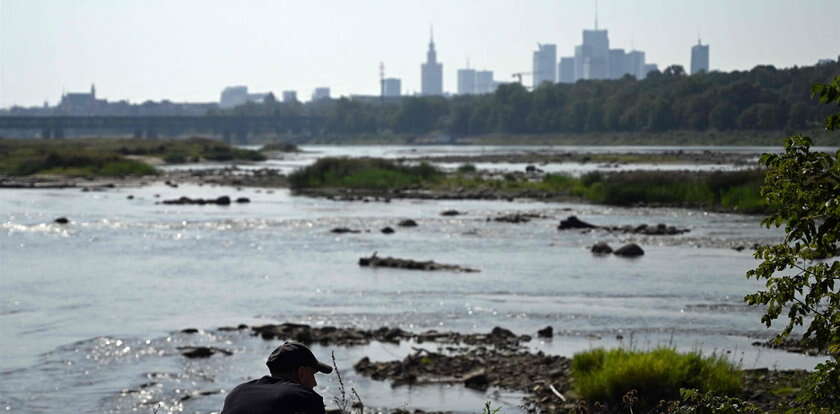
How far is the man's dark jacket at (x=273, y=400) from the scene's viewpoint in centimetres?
675

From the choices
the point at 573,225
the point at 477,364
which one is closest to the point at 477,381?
the point at 477,364

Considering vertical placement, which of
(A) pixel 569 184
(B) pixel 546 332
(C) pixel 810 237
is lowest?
(A) pixel 569 184

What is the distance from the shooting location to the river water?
21375mm

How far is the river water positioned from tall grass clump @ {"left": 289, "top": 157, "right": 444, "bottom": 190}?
21.1 metres

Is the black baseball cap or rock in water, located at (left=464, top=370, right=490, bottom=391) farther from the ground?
the black baseball cap

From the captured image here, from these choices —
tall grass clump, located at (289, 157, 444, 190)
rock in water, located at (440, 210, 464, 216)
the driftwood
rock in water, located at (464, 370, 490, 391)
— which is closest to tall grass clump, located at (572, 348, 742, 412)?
rock in water, located at (464, 370, 490, 391)

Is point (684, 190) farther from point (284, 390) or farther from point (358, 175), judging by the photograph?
point (284, 390)

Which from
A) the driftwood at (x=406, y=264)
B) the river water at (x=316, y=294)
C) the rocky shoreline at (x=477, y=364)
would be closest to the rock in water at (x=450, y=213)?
the river water at (x=316, y=294)

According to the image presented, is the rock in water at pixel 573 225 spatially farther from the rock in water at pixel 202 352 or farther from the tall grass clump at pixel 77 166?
the tall grass clump at pixel 77 166

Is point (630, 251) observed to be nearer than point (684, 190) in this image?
Yes

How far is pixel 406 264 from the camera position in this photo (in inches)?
1463

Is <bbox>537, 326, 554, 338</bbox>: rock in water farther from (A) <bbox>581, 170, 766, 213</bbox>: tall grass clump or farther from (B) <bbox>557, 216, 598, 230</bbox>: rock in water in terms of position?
(A) <bbox>581, 170, 766, 213</bbox>: tall grass clump

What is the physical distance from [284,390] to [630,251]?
3439 cm

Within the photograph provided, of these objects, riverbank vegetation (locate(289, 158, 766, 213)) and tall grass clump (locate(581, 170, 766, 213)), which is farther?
riverbank vegetation (locate(289, 158, 766, 213))
